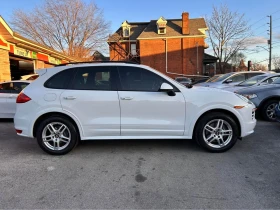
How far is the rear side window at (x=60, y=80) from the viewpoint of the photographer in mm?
4262

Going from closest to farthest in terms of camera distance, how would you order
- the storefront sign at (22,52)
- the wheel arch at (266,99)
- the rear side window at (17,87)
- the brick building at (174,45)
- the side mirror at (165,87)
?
the side mirror at (165,87), the wheel arch at (266,99), the rear side window at (17,87), the storefront sign at (22,52), the brick building at (174,45)

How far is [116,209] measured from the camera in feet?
8.54

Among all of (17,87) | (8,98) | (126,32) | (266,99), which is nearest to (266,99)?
(266,99)

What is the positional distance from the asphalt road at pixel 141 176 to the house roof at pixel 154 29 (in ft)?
100

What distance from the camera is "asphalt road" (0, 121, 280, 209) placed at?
9.05 feet

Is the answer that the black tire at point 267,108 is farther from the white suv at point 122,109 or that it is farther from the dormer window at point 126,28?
the dormer window at point 126,28

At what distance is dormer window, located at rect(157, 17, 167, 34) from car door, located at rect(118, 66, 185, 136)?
31.1m

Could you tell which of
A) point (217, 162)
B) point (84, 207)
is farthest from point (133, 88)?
point (84, 207)

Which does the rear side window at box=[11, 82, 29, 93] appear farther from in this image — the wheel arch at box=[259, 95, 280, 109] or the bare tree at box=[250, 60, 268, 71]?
the bare tree at box=[250, 60, 268, 71]

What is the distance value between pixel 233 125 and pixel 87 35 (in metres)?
33.7

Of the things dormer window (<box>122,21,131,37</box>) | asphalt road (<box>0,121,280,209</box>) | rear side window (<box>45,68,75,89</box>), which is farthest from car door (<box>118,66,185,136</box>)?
dormer window (<box>122,21,131,37</box>)

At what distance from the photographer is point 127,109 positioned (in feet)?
13.7

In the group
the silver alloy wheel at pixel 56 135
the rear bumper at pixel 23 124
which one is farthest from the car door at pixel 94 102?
the rear bumper at pixel 23 124

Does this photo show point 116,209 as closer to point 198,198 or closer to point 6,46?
point 198,198
